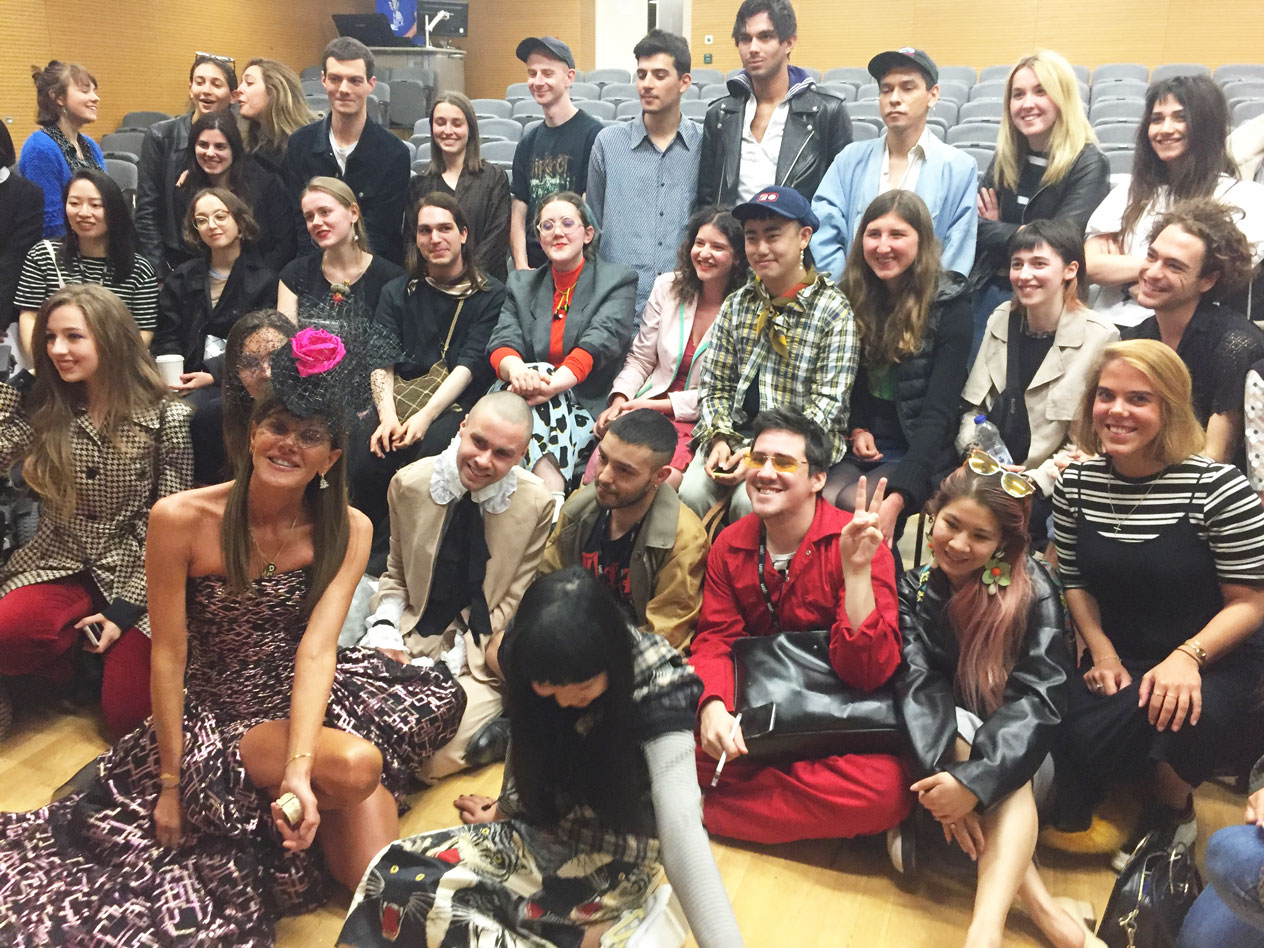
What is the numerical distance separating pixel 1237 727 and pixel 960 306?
1.33 meters

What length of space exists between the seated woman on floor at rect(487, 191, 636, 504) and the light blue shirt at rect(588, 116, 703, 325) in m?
0.16

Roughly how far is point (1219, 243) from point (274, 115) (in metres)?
3.41

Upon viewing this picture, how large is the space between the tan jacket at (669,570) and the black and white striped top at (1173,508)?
2.77ft

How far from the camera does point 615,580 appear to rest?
2.43 meters

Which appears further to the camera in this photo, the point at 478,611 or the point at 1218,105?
the point at 1218,105

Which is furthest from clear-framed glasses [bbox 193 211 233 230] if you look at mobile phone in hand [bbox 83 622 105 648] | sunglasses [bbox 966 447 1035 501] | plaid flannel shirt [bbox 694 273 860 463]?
sunglasses [bbox 966 447 1035 501]

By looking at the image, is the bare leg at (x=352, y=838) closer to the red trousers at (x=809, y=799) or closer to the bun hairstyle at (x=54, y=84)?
the red trousers at (x=809, y=799)

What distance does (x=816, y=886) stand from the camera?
2008 mm

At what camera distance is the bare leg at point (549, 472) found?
306 cm

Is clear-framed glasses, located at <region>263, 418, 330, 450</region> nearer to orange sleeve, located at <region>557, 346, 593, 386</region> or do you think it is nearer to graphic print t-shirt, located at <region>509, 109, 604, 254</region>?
orange sleeve, located at <region>557, 346, 593, 386</region>

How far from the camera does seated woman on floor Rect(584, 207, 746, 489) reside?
3029 mm

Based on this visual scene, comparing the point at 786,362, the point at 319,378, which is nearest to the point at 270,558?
the point at 319,378

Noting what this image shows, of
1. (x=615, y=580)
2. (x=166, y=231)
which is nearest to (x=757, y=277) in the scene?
(x=615, y=580)

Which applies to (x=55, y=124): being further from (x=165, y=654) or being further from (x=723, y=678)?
(x=723, y=678)
